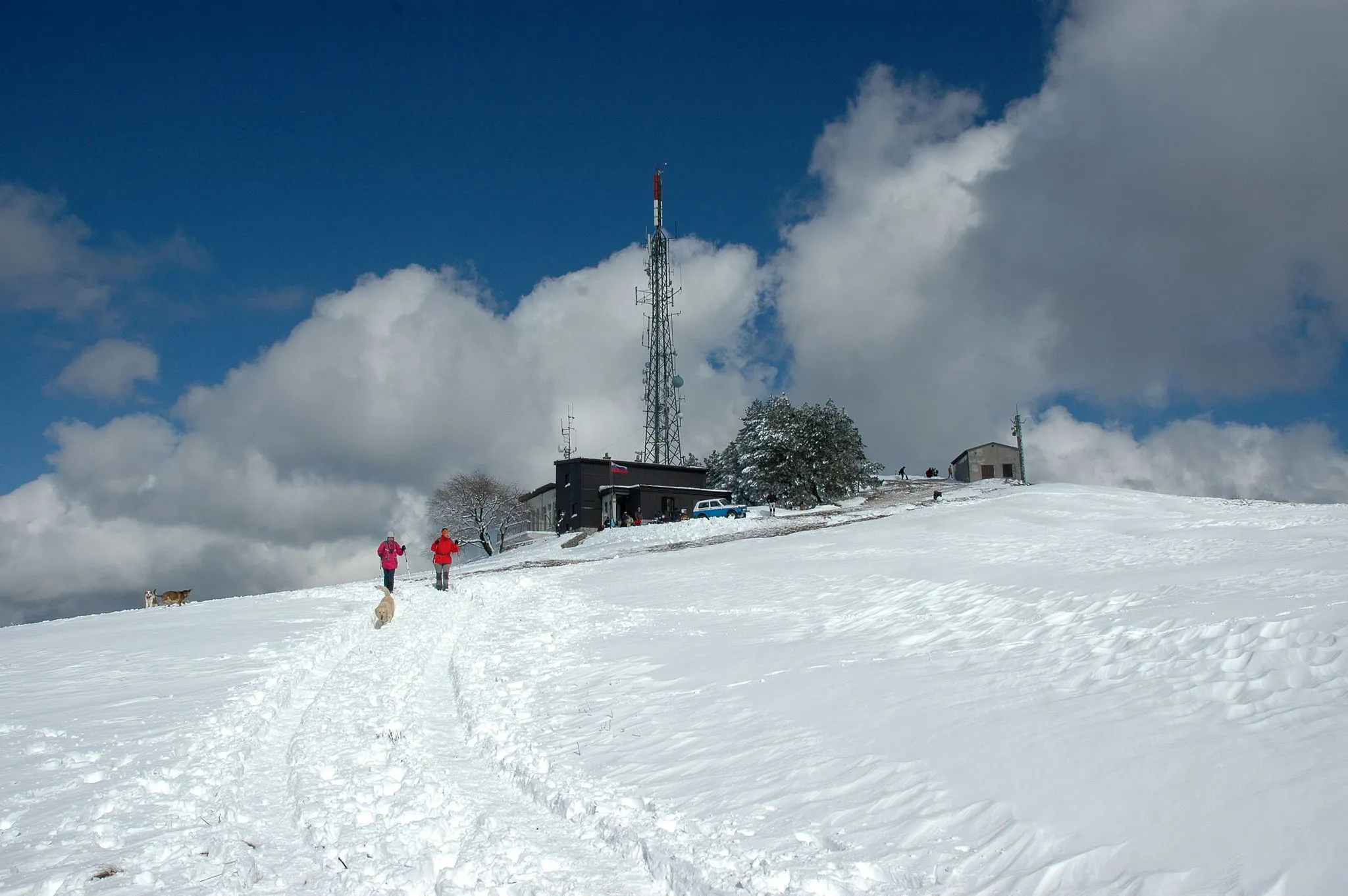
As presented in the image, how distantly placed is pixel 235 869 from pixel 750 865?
12.2 ft

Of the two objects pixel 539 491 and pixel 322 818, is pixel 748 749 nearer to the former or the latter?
pixel 322 818

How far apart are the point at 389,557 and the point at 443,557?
2664 mm

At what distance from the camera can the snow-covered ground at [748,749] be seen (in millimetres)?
5648

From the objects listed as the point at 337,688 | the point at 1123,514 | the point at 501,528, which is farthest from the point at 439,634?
the point at 501,528

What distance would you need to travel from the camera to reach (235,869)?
593 cm

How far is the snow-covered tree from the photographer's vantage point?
2267 inches

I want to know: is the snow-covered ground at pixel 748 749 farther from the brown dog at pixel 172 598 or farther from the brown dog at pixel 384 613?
the brown dog at pixel 172 598

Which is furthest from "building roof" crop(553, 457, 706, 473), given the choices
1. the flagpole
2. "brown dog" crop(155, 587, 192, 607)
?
"brown dog" crop(155, 587, 192, 607)

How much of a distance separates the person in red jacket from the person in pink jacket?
6.23ft

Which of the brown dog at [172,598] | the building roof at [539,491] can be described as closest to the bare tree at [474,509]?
the building roof at [539,491]

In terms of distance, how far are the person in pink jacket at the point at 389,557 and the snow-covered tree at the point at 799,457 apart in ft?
120

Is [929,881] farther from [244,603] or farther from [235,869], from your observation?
[244,603]

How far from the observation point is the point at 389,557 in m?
24.2

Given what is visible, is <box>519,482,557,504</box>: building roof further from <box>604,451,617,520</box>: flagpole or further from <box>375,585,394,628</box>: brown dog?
<box>375,585,394,628</box>: brown dog
